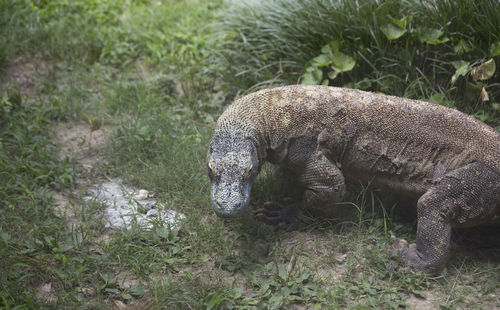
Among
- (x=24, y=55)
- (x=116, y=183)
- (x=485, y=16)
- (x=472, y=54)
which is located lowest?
(x=116, y=183)

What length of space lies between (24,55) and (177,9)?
2.31 m

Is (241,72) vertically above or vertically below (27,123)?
above

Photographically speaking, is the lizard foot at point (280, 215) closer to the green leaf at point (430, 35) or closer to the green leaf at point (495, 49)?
the green leaf at point (430, 35)

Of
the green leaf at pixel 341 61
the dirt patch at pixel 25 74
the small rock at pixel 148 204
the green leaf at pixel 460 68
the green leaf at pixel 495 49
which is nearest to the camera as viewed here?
the small rock at pixel 148 204

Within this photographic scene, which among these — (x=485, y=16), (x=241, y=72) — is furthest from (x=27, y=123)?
(x=485, y=16)

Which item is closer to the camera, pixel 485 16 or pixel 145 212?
pixel 145 212

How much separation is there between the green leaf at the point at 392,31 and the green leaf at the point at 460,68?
0.57 m

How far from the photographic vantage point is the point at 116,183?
439 cm

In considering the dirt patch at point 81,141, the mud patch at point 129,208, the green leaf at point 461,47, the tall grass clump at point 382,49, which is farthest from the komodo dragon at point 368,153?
the dirt patch at point 81,141

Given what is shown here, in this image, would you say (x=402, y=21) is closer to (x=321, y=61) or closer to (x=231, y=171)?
(x=321, y=61)

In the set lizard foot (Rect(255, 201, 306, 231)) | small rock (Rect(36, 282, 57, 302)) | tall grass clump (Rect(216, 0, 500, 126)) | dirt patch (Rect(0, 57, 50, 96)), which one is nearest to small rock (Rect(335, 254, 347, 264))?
lizard foot (Rect(255, 201, 306, 231))

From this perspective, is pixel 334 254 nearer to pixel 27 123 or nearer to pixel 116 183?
pixel 116 183

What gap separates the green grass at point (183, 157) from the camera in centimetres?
320

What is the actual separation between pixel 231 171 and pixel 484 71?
2664 millimetres
